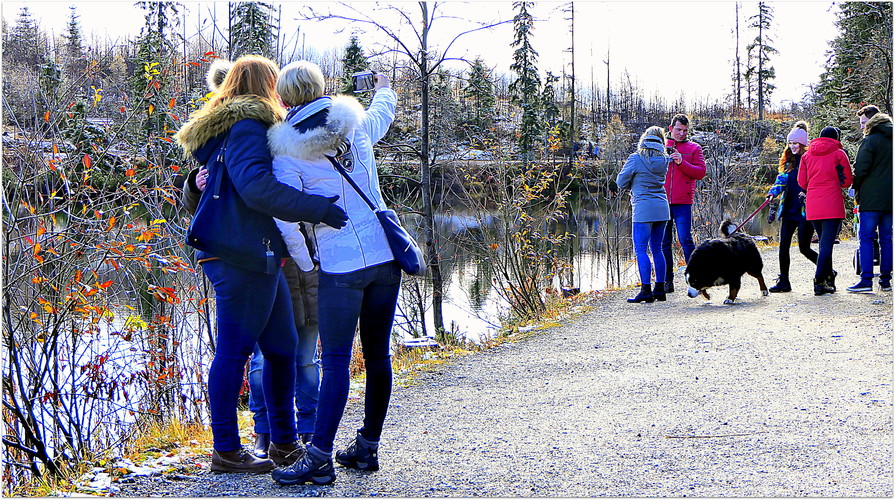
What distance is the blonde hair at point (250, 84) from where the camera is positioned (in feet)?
11.7

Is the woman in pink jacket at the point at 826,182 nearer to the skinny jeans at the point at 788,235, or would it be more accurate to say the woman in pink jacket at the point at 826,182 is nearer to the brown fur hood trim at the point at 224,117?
the skinny jeans at the point at 788,235

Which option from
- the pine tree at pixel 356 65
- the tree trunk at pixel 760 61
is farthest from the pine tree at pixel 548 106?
the pine tree at pixel 356 65

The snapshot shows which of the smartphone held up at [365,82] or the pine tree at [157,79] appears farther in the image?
the pine tree at [157,79]

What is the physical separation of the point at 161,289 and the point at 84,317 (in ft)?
2.05

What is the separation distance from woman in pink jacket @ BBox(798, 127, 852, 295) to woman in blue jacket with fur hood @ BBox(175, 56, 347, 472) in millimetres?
6195

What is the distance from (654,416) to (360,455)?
190 centimetres

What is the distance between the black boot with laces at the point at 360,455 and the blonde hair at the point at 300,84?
1.54m

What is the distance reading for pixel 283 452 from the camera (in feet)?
12.4

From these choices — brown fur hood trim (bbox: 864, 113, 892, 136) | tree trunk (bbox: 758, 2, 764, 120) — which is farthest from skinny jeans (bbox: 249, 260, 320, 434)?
tree trunk (bbox: 758, 2, 764, 120)

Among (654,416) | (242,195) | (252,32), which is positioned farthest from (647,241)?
(242,195)

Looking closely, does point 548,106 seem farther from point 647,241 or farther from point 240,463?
point 240,463

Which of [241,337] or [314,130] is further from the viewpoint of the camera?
[241,337]

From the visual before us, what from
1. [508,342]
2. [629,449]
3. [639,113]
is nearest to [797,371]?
[629,449]

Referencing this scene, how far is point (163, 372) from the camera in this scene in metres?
6.67
